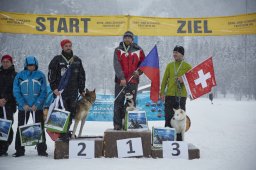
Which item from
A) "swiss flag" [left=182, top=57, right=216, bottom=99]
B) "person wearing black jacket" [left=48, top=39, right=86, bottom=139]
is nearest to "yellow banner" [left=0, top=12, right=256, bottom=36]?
"swiss flag" [left=182, top=57, right=216, bottom=99]

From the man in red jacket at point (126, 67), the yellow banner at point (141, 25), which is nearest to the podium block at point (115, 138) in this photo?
the man in red jacket at point (126, 67)

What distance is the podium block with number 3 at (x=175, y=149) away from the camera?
5148mm

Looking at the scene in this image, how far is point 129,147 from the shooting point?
5199 millimetres

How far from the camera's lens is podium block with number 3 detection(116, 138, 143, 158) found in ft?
17.0

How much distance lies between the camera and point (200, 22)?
30.6 ft

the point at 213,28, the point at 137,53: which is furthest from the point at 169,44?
the point at 137,53

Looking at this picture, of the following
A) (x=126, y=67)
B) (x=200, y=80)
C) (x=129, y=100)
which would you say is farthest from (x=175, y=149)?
(x=126, y=67)

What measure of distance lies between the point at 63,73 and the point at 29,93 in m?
0.71

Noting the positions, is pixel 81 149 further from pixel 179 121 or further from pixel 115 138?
pixel 179 121

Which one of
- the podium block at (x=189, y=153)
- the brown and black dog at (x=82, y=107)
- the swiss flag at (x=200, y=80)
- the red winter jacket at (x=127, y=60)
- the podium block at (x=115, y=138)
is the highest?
the red winter jacket at (x=127, y=60)

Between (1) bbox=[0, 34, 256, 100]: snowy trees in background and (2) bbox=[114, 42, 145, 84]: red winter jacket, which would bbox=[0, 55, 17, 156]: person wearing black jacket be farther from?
(1) bbox=[0, 34, 256, 100]: snowy trees in background

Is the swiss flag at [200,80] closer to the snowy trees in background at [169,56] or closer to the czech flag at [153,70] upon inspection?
the czech flag at [153,70]

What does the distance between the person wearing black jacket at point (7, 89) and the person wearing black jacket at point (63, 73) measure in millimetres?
824

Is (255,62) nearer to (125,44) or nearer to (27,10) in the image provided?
(125,44)
